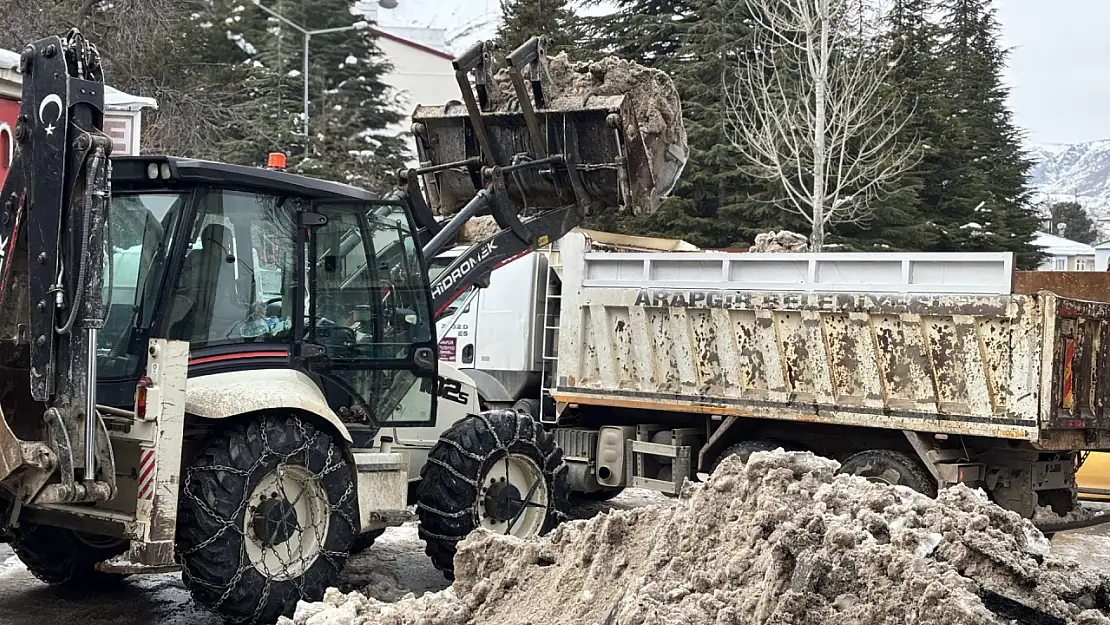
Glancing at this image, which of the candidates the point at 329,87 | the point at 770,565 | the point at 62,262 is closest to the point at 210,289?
the point at 62,262

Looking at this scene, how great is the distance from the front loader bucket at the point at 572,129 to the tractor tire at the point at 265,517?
292 cm

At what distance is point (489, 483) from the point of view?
7.00 m

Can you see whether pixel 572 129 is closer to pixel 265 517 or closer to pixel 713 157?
pixel 265 517

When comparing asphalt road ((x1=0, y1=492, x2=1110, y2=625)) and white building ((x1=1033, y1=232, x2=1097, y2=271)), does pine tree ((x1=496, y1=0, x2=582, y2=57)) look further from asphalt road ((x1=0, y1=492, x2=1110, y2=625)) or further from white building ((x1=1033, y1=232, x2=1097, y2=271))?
white building ((x1=1033, y1=232, x2=1097, y2=271))

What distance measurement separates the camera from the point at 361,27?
1419 inches

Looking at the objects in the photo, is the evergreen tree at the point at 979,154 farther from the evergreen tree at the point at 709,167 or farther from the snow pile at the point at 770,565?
the snow pile at the point at 770,565

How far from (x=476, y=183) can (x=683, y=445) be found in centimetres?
266

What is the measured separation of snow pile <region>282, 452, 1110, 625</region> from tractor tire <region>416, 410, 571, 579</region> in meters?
1.65

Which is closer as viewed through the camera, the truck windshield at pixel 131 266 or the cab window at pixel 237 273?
the truck windshield at pixel 131 266

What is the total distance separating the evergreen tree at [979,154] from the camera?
28031mm

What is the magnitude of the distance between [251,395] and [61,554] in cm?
200

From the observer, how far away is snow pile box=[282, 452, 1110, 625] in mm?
3695

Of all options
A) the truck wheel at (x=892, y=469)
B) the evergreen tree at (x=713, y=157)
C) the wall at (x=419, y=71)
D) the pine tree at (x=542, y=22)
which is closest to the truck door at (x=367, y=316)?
the truck wheel at (x=892, y=469)

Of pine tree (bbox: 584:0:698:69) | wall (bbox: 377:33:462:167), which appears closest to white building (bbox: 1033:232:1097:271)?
wall (bbox: 377:33:462:167)
